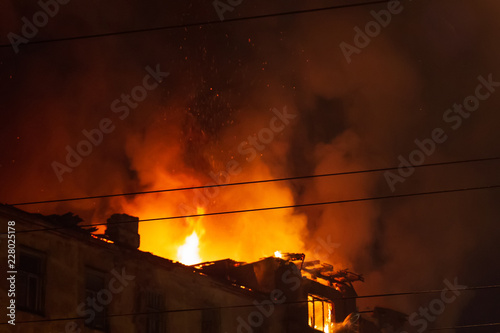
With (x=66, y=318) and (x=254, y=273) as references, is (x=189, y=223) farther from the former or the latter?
(x=66, y=318)

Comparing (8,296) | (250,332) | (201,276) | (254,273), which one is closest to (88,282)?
(8,296)

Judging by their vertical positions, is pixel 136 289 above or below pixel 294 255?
below

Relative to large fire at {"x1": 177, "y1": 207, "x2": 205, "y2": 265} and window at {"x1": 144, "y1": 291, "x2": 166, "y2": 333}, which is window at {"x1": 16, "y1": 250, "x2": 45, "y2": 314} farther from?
large fire at {"x1": 177, "y1": 207, "x2": 205, "y2": 265}

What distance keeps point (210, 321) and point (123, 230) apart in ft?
17.1

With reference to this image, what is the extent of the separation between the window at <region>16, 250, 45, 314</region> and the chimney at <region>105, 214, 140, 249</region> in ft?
14.7

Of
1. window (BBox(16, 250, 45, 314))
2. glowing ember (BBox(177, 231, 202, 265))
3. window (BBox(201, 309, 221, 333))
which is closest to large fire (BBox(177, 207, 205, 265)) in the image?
glowing ember (BBox(177, 231, 202, 265))

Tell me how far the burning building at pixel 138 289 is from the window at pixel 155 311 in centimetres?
3

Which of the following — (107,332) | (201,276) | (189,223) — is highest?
(189,223)

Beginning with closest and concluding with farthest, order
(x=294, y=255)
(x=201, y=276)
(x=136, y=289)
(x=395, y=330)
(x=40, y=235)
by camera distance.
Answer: (x=40, y=235) < (x=136, y=289) < (x=201, y=276) < (x=294, y=255) < (x=395, y=330)

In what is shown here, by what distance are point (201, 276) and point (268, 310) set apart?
4877 mm

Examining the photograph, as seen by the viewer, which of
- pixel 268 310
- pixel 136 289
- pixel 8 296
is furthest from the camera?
pixel 268 310

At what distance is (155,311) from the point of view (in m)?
29.6

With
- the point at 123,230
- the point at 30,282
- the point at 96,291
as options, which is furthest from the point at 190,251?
the point at 30,282

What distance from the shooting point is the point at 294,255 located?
38.2m
